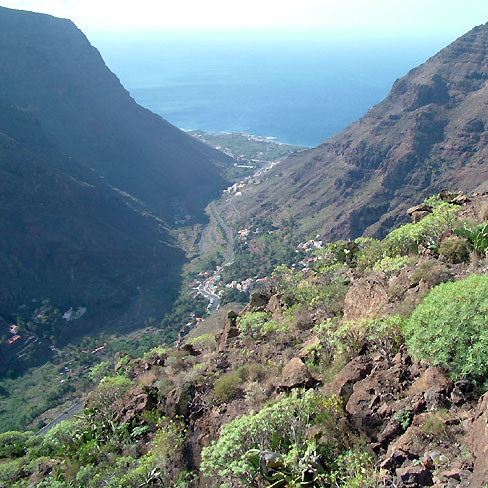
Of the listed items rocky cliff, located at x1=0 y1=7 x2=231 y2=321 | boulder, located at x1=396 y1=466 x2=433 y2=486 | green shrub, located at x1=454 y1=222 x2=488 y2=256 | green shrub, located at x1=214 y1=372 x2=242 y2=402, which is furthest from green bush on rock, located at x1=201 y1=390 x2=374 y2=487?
rocky cliff, located at x1=0 y1=7 x2=231 y2=321

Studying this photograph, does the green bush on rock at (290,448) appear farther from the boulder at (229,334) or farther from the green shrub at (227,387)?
the boulder at (229,334)

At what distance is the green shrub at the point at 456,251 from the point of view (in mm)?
12930

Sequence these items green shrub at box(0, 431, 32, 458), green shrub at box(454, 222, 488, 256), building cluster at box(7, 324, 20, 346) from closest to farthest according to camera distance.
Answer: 1. green shrub at box(454, 222, 488, 256)
2. green shrub at box(0, 431, 32, 458)
3. building cluster at box(7, 324, 20, 346)

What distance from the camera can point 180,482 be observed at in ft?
32.7

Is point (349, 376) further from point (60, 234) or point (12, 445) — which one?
point (60, 234)

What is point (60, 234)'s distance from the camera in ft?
225

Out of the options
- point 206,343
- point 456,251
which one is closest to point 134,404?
point 206,343

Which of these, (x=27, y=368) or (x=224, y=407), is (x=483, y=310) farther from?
(x=27, y=368)

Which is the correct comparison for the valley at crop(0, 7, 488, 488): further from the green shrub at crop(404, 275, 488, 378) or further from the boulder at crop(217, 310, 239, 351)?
the boulder at crop(217, 310, 239, 351)

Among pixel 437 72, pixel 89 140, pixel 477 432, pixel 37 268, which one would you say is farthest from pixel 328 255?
pixel 89 140

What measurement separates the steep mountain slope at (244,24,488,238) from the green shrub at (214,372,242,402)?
194 feet

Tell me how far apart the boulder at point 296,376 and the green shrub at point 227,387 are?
5.97ft

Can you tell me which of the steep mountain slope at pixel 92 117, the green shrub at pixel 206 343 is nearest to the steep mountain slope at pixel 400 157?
the steep mountain slope at pixel 92 117

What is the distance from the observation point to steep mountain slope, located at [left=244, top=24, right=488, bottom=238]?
236 ft
